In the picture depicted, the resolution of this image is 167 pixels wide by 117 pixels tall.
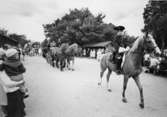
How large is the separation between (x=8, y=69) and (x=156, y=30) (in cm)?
2997

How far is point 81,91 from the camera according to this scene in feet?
19.3

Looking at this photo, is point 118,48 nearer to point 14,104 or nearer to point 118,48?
point 118,48

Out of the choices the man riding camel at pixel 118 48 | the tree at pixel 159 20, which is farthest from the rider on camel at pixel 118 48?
the tree at pixel 159 20

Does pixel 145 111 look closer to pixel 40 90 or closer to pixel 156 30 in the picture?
pixel 40 90

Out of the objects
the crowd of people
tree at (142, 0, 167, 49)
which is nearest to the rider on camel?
the crowd of people

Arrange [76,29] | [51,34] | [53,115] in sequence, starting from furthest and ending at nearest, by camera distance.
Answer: [51,34] < [76,29] < [53,115]

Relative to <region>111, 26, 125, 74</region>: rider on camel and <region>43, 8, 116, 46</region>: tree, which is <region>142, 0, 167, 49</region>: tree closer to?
<region>43, 8, 116, 46</region>: tree

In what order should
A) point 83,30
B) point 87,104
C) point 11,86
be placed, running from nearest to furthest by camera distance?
1. point 11,86
2. point 87,104
3. point 83,30

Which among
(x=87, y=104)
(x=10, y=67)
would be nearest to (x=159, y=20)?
(x=87, y=104)

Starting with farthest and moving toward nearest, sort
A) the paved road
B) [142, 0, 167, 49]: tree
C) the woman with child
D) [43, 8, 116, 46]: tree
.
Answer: [43, 8, 116, 46]: tree
[142, 0, 167, 49]: tree
the paved road
the woman with child

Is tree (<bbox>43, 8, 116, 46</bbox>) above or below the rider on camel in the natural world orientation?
above

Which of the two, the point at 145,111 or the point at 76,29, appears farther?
the point at 76,29

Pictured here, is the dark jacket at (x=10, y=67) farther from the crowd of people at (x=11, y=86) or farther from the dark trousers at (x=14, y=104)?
the dark trousers at (x=14, y=104)

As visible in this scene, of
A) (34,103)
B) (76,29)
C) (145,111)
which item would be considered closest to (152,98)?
(145,111)
